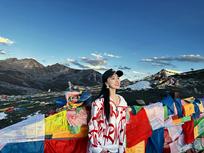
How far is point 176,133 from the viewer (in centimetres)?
728

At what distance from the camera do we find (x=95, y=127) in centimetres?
498

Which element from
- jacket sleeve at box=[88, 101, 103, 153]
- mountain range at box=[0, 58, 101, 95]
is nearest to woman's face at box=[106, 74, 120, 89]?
jacket sleeve at box=[88, 101, 103, 153]

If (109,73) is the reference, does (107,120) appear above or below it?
below

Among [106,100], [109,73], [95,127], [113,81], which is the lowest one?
[95,127]

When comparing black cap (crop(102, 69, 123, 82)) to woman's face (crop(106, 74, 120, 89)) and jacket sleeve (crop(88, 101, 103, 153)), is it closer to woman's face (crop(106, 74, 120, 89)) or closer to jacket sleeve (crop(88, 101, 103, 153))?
woman's face (crop(106, 74, 120, 89))

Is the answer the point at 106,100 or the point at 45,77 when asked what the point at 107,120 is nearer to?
the point at 106,100

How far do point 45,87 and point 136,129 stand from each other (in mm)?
83370

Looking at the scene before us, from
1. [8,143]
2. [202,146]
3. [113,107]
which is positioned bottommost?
[202,146]

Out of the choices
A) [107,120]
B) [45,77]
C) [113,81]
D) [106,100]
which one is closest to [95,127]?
[107,120]

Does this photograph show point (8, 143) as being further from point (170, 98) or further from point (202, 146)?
point (202, 146)

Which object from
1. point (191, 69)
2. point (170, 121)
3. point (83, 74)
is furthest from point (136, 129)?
point (83, 74)

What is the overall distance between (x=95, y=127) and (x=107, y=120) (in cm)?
19

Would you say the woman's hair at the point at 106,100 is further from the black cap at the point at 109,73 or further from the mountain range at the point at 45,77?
the mountain range at the point at 45,77

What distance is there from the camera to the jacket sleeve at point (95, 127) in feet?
16.2
